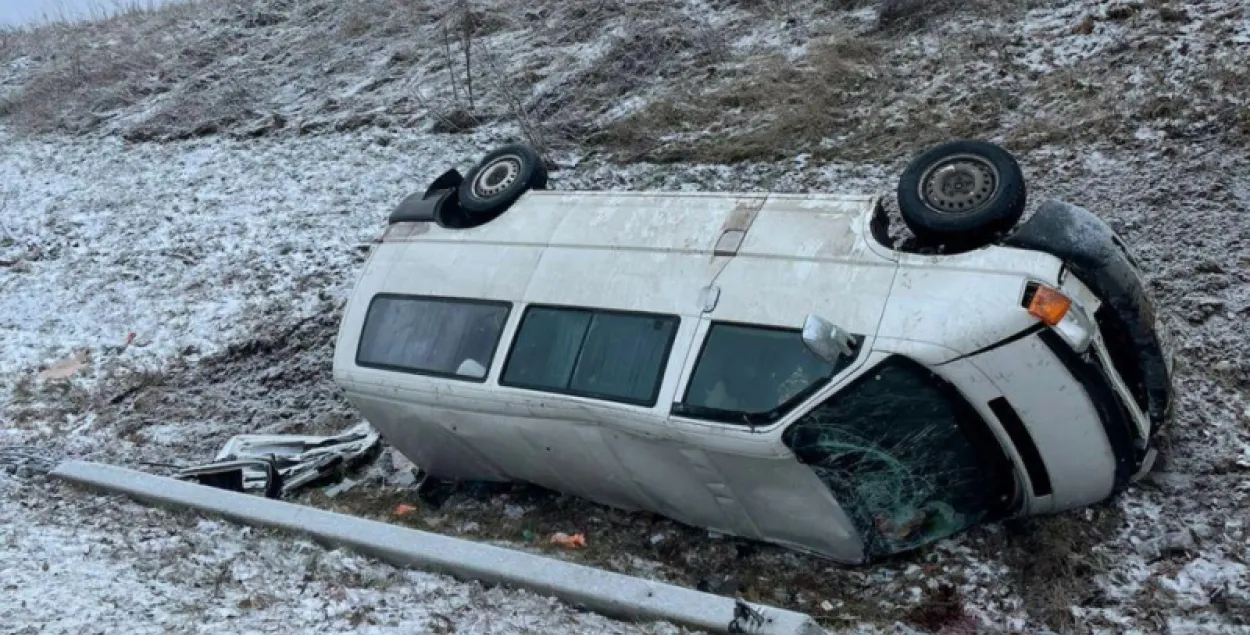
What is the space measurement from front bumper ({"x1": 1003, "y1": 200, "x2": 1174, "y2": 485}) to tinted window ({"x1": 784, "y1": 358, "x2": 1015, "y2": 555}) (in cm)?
51

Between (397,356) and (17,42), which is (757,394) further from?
(17,42)

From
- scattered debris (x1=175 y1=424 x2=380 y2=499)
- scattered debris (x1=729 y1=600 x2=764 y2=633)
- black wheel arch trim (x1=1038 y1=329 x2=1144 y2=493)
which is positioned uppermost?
black wheel arch trim (x1=1038 y1=329 x2=1144 y2=493)

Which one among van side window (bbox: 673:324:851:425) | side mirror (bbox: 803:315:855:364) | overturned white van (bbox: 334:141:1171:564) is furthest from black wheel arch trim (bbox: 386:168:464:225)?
side mirror (bbox: 803:315:855:364)

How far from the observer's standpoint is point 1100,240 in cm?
472

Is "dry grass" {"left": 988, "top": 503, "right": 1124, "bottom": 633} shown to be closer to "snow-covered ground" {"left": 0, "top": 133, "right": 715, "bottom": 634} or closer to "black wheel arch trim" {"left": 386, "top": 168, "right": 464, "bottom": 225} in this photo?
"snow-covered ground" {"left": 0, "top": 133, "right": 715, "bottom": 634}

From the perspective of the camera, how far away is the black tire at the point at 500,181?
6219mm

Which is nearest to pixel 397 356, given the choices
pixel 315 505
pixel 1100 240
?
pixel 315 505

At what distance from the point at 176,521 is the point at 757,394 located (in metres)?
3.34

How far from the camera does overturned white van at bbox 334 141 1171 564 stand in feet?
15.0

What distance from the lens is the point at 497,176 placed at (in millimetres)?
6477

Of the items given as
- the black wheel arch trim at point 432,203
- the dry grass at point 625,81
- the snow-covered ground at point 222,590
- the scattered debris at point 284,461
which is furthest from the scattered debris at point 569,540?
the dry grass at point 625,81

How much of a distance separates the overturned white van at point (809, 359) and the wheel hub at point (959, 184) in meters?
0.01

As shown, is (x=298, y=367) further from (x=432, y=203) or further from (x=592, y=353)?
(x=592, y=353)

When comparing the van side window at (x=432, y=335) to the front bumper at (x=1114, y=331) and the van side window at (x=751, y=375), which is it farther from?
the front bumper at (x=1114, y=331)
